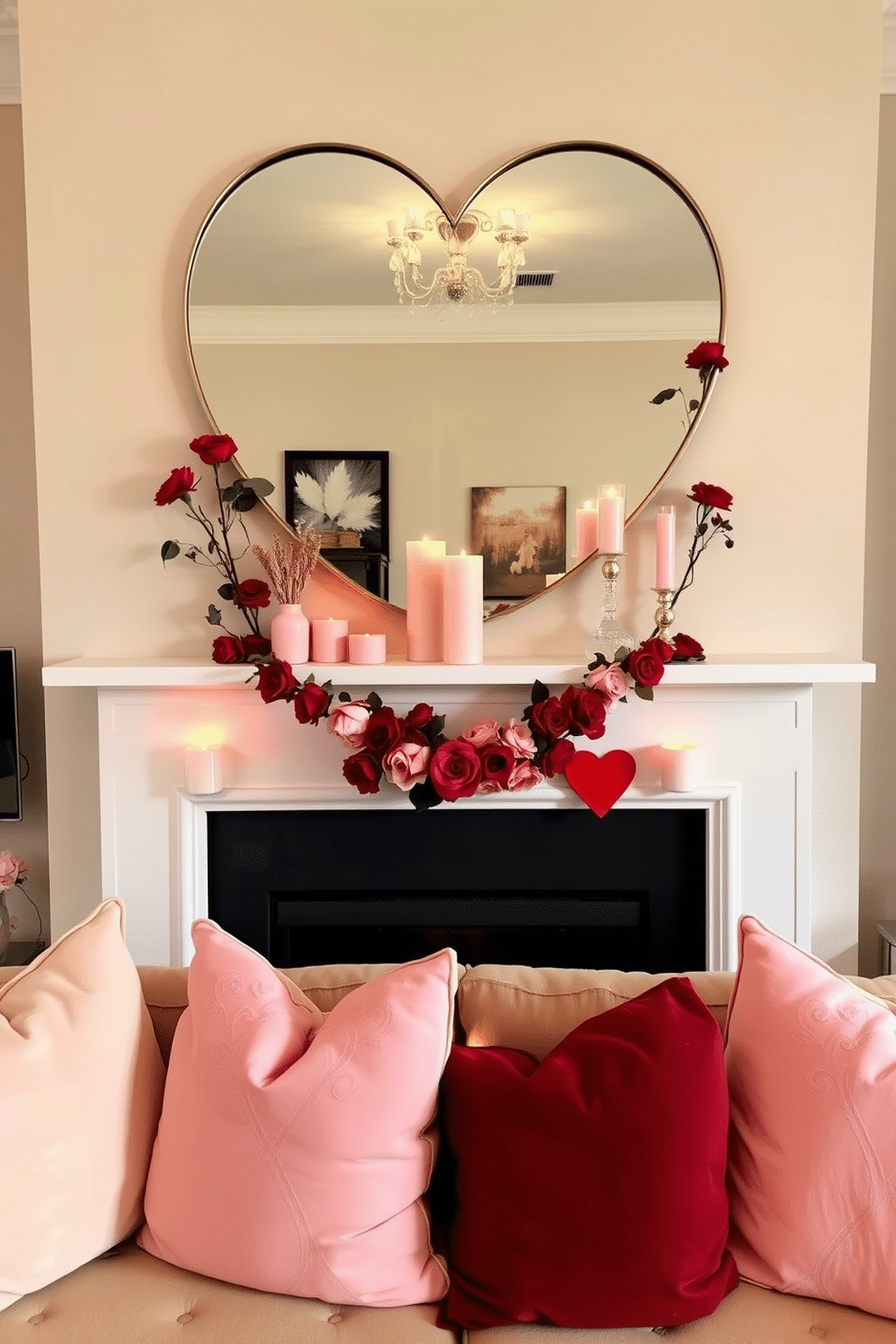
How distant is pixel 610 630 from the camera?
2.18 m

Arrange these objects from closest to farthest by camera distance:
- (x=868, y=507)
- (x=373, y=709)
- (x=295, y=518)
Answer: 1. (x=373, y=709)
2. (x=295, y=518)
3. (x=868, y=507)

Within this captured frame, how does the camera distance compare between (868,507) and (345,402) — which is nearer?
(345,402)

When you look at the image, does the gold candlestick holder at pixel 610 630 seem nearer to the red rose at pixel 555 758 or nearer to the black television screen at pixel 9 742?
Result: the red rose at pixel 555 758

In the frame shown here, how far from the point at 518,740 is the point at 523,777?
8cm

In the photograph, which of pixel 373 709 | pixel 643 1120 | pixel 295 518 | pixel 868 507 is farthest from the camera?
pixel 868 507

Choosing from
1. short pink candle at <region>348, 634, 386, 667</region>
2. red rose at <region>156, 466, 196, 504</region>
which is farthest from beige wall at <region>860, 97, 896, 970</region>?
red rose at <region>156, 466, 196, 504</region>

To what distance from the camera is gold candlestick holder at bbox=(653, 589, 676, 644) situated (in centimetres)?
216

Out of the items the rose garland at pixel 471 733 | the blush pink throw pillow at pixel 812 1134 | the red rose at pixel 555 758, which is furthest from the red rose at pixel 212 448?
the blush pink throw pillow at pixel 812 1134

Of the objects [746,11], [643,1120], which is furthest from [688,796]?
[746,11]

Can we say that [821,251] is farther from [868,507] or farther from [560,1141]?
[560,1141]

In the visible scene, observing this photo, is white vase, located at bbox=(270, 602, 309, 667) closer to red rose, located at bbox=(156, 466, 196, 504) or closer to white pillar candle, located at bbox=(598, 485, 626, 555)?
red rose, located at bbox=(156, 466, 196, 504)

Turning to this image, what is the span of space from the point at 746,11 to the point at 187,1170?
2.39 meters

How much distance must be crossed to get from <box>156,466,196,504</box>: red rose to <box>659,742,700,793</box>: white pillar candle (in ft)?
3.78

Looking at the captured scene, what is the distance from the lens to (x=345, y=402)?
7.23 feet
